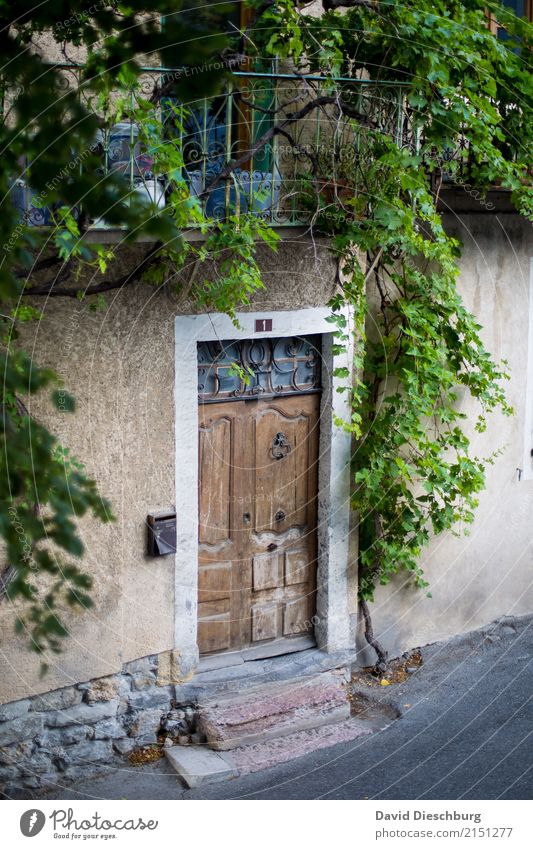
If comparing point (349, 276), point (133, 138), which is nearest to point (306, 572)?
point (349, 276)

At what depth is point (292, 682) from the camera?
22.4 feet

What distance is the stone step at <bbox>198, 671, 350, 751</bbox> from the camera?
639cm

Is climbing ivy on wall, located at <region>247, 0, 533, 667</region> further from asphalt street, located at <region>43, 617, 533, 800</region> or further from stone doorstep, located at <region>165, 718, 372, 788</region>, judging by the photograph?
stone doorstep, located at <region>165, 718, 372, 788</region>

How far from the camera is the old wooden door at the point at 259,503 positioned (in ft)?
21.7

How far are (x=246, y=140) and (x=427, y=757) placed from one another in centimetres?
355

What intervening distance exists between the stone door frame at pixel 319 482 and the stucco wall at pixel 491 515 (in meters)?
0.46

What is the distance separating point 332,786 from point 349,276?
2.87m

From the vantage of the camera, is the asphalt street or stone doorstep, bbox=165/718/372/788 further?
stone doorstep, bbox=165/718/372/788

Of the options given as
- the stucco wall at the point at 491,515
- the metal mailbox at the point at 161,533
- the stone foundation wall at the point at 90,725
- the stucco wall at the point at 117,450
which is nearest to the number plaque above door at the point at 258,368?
the stucco wall at the point at 117,450

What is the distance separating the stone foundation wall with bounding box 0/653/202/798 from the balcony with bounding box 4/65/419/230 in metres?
2.44

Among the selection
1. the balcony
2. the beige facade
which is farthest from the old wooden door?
the balcony

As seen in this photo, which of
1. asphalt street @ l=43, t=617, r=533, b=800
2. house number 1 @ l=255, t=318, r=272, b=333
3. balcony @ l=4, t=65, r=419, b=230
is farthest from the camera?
house number 1 @ l=255, t=318, r=272, b=333

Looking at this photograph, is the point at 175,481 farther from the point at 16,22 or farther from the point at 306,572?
the point at 16,22
